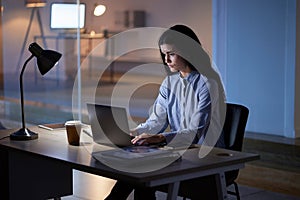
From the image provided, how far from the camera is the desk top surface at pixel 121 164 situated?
2598 mm

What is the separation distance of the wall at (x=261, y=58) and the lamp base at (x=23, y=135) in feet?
13.0

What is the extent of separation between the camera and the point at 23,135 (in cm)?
345

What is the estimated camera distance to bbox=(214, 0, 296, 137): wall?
22.2ft

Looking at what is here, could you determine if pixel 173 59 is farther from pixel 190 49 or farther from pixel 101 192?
pixel 101 192

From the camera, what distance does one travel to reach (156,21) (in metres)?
10.6

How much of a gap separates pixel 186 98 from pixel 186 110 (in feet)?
0.24

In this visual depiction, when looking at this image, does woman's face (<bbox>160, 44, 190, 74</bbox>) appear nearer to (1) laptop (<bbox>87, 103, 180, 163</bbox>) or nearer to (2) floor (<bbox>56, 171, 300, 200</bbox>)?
(1) laptop (<bbox>87, 103, 180, 163</bbox>)

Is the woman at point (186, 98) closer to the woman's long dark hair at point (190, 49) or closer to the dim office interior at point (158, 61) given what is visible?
the woman's long dark hair at point (190, 49)

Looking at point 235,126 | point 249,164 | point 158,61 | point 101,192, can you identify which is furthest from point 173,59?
point 158,61

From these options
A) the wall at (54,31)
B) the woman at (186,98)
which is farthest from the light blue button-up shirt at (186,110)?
the wall at (54,31)

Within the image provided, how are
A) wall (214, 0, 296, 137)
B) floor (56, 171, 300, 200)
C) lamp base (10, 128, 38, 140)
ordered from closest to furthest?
lamp base (10, 128, 38, 140), floor (56, 171, 300, 200), wall (214, 0, 296, 137)

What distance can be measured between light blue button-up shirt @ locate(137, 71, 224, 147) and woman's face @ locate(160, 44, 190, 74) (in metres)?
0.06

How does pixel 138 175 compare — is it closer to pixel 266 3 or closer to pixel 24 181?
pixel 24 181

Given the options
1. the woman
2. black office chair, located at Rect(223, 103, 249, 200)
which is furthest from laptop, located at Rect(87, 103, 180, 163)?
black office chair, located at Rect(223, 103, 249, 200)
